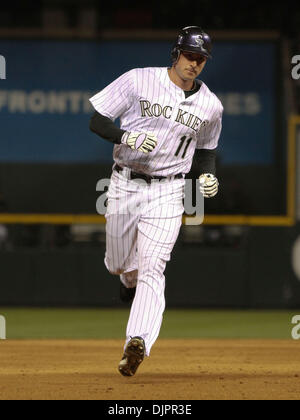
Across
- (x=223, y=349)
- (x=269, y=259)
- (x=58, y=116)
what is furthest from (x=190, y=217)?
(x=58, y=116)

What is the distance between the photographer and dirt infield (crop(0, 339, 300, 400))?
485 centimetres

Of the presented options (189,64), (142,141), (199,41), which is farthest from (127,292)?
(199,41)

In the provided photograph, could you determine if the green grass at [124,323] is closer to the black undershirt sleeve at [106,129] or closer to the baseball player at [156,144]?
the baseball player at [156,144]

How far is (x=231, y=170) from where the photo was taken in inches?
554

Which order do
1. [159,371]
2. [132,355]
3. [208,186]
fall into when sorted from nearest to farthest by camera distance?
[132,355], [208,186], [159,371]

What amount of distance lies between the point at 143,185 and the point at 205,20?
9724 mm

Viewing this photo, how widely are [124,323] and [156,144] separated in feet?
14.6

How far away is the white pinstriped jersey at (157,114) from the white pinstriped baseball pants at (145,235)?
123 millimetres

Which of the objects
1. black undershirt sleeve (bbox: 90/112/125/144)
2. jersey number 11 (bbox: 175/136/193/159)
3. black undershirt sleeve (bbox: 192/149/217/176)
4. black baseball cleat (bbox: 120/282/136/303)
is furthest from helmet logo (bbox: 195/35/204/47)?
black baseball cleat (bbox: 120/282/136/303)

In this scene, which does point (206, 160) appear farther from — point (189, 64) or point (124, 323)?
point (124, 323)

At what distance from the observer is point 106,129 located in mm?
5371

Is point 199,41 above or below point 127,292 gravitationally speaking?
above

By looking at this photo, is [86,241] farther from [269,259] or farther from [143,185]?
[143,185]

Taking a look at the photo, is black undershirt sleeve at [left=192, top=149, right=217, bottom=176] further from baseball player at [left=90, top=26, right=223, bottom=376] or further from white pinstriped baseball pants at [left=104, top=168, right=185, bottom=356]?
white pinstriped baseball pants at [left=104, top=168, right=185, bottom=356]
